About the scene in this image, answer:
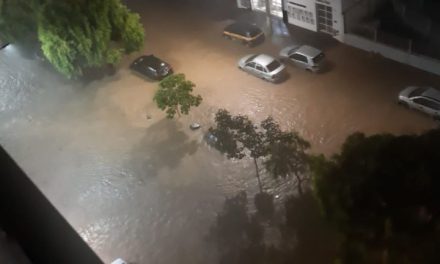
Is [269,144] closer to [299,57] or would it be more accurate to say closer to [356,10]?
[299,57]

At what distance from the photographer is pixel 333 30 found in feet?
58.0

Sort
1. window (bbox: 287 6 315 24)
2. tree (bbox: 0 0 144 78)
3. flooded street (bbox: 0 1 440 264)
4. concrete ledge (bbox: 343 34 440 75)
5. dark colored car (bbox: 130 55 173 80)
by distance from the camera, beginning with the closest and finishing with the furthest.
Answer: flooded street (bbox: 0 1 440 264)
concrete ledge (bbox: 343 34 440 75)
tree (bbox: 0 0 144 78)
dark colored car (bbox: 130 55 173 80)
window (bbox: 287 6 315 24)

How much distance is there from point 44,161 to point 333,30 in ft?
34.3

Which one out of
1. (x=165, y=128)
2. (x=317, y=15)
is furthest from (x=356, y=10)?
(x=165, y=128)

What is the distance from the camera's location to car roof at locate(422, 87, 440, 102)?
13977mm

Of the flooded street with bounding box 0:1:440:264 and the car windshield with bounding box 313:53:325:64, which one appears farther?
the car windshield with bounding box 313:53:325:64

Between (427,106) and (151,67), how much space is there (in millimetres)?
8963

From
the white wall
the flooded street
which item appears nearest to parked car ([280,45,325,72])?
the flooded street

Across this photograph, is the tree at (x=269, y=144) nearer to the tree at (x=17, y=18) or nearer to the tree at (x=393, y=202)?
the tree at (x=393, y=202)

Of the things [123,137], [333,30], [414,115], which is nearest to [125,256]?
[123,137]

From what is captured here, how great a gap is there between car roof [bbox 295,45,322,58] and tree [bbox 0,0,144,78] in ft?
17.5

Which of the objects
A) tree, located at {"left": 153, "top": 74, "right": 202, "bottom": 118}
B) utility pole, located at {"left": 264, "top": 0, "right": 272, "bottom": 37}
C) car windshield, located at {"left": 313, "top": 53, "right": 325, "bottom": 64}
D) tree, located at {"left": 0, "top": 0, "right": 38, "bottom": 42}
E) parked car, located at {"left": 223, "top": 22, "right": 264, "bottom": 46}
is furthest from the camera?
utility pole, located at {"left": 264, "top": 0, "right": 272, "bottom": 37}

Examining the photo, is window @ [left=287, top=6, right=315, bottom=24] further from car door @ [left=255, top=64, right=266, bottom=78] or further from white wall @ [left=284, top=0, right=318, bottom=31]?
car door @ [left=255, top=64, right=266, bottom=78]

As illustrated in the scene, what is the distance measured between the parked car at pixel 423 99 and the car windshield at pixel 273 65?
13.1ft
